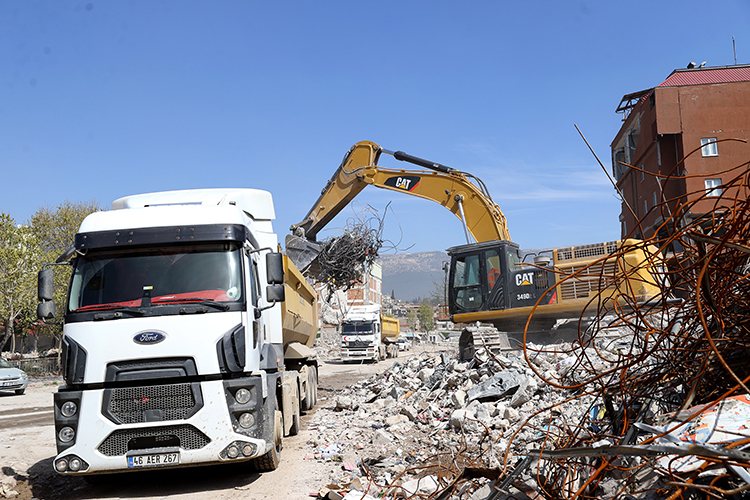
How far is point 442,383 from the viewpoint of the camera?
35.0 feet

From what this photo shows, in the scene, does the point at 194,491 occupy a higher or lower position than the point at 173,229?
lower

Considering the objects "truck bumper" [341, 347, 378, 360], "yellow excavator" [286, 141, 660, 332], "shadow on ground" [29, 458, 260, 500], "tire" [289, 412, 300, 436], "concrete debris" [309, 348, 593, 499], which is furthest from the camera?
"truck bumper" [341, 347, 378, 360]

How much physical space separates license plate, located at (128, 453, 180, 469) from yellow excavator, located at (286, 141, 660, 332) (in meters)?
6.97

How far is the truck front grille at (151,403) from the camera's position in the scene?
5.91 m

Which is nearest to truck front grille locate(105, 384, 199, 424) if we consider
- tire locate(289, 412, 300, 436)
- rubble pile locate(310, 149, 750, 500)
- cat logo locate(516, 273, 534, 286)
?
rubble pile locate(310, 149, 750, 500)

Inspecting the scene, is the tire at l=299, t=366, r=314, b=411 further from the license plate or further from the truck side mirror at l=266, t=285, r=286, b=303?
the license plate

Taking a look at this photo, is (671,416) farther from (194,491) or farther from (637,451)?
(194,491)

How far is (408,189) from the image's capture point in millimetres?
14406

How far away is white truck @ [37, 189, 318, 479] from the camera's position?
5902 millimetres

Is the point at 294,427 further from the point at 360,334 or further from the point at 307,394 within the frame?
the point at 360,334

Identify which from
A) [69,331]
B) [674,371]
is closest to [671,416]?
[674,371]

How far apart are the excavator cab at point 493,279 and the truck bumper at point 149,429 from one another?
8548mm

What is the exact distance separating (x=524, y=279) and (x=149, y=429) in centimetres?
941

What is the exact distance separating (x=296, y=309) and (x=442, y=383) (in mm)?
3047
